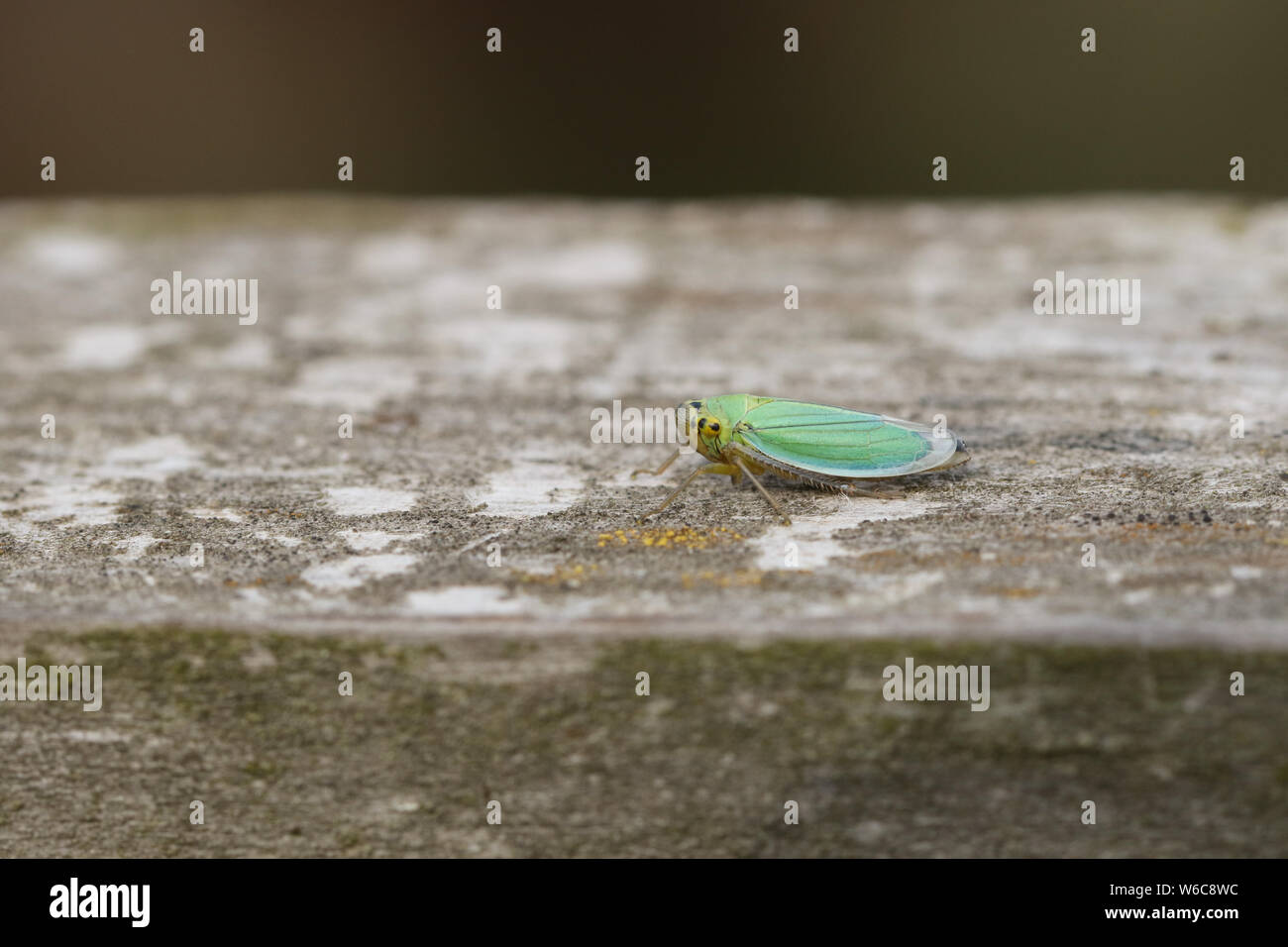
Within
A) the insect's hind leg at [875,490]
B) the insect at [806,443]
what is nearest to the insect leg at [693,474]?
the insect at [806,443]

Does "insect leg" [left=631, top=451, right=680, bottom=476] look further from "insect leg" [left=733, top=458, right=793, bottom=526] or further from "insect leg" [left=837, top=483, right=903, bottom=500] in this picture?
"insect leg" [left=837, top=483, right=903, bottom=500]

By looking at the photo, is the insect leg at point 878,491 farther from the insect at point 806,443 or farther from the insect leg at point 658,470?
the insect leg at point 658,470

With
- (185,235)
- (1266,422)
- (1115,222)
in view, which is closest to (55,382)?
(185,235)

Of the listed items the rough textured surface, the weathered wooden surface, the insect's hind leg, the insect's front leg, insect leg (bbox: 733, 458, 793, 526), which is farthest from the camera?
the insect's front leg

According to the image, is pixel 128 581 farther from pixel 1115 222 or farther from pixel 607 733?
pixel 1115 222

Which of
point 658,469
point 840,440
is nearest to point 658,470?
point 658,469

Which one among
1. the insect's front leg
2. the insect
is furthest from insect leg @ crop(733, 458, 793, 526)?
the insect's front leg

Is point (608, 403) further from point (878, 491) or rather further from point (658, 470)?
point (878, 491)
